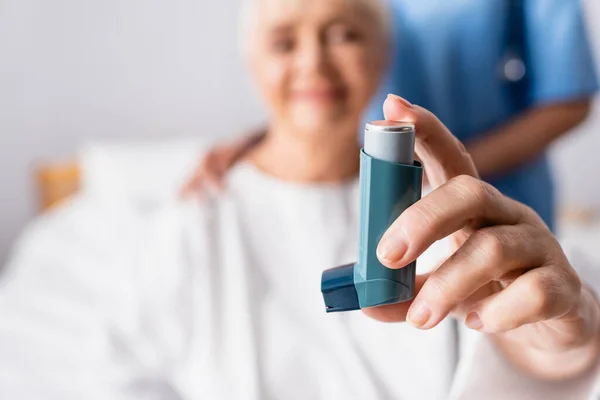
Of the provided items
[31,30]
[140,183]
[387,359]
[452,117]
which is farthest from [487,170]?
[31,30]

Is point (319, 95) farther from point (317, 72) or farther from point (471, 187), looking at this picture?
point (471, 187)

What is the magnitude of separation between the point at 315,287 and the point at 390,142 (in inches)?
12.5

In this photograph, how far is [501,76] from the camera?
35.0 inches

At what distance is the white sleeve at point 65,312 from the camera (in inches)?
26.5

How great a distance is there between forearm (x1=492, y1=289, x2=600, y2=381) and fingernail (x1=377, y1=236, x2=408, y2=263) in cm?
16

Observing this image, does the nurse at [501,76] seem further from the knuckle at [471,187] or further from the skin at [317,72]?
the knuckle at [471,187]

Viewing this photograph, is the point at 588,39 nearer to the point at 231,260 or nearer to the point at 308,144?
the point at 308,144

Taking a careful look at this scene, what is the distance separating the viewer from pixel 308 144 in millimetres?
749

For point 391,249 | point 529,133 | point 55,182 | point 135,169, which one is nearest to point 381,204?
point 391,249

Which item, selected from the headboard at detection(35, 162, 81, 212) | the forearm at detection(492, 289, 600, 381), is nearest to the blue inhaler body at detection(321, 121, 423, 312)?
the forearm at detection(492, 289, 600, 381)

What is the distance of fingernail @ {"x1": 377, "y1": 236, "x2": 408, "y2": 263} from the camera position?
0.34 metres

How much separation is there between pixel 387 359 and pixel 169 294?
273 mm

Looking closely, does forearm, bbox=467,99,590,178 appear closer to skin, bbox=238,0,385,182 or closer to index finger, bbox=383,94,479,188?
skin, bbox=238,0,385,182

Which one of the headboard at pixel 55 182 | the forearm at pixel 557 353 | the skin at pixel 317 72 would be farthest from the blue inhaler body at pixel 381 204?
the headboard at pixel 55 182
